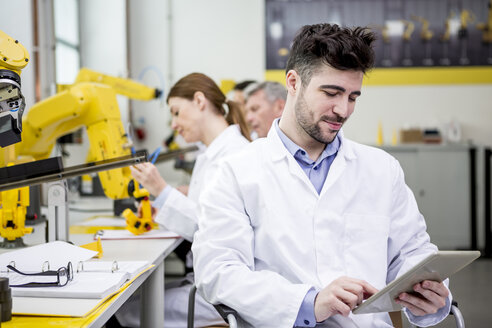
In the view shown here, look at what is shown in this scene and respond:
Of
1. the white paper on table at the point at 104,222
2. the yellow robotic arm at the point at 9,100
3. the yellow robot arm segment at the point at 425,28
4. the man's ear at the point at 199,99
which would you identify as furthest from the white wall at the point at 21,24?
the yellow robot arm segment at the point at 425,28

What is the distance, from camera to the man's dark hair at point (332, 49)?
1441 millimetres

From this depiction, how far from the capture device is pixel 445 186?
208 inches

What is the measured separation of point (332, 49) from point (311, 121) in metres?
0.20

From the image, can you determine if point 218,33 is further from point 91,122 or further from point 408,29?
point 91,122

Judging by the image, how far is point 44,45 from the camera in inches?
142

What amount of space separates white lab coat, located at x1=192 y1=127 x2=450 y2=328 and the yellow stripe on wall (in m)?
4.20

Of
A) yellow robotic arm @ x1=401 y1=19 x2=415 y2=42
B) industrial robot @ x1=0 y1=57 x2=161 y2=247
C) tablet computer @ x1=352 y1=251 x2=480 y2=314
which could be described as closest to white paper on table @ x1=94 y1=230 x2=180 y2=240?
industrial robot @ x1=0 y1=57 x2=161 y2=247

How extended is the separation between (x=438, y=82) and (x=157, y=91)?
147 inches

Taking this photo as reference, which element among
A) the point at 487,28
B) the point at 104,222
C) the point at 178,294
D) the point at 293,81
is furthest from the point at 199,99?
the point at 487,28

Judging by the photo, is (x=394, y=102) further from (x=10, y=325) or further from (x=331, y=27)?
(x=10, y=325)

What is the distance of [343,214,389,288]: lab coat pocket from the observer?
58.4 inches

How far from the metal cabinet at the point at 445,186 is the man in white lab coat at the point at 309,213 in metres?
3.87

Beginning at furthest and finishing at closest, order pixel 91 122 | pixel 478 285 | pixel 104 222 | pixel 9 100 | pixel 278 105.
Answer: pixel 478 285 → pixel 278 105 → pixel 104 222 → pixel 91 122 → pixel 9 100

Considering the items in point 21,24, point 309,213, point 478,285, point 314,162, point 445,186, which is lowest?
point 478,285
